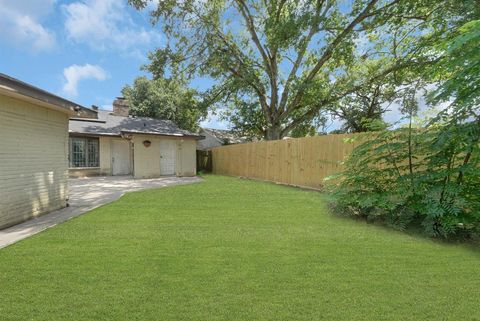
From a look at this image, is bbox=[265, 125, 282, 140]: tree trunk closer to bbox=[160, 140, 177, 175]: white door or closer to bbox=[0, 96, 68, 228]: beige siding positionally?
bbox=[160, 140, 177, 175]: white door

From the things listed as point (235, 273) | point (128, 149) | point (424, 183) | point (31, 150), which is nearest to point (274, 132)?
point (128, 149)

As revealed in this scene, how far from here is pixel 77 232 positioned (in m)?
4.42

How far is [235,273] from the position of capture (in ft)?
9.58

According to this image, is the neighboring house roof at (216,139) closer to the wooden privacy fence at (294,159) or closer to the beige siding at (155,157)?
the beige siding at (155,157)

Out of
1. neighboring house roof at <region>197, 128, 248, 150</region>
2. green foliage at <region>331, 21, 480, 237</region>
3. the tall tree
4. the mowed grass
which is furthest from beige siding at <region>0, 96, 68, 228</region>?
neighboring house roof at <region>197, 128, 248, 150</region>

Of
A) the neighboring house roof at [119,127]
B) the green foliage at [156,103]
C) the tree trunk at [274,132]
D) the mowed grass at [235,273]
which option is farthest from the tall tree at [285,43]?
the mowed grass at [235,273]

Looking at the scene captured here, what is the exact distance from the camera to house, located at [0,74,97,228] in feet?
15.7

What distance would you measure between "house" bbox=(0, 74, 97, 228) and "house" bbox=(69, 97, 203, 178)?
686cm

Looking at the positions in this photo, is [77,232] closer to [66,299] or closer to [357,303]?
[66,299]

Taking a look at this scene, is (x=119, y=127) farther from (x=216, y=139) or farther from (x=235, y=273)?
(x=235, y=273)

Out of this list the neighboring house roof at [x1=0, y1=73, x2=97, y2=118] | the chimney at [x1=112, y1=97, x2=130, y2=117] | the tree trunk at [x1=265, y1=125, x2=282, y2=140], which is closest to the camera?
the neighboring house roof at [x1=0, y1=73, x2=97, y2=118]

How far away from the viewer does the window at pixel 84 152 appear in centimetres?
1451

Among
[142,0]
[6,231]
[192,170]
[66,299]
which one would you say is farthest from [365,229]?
[142,0]

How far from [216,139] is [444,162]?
2319cm
